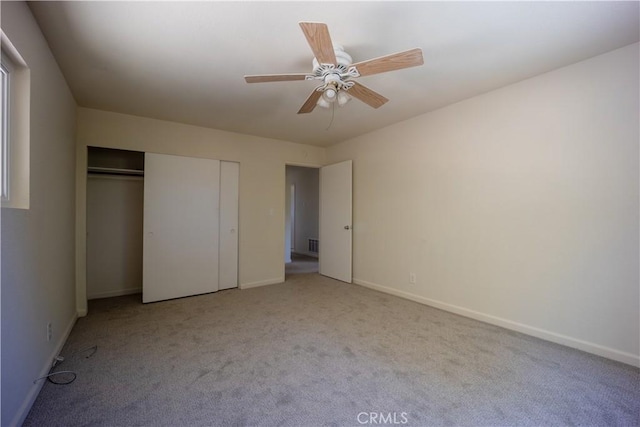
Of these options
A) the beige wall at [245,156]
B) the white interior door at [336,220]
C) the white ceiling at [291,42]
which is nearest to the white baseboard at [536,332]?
the white interior door at [336,220]

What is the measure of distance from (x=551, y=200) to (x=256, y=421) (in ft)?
9.23

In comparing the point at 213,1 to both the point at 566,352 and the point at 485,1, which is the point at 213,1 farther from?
the point at 566,352

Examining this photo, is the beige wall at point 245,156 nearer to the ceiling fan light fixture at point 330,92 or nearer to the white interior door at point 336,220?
the white interior door at point 336,220

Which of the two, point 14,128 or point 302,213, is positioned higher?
point 14,128

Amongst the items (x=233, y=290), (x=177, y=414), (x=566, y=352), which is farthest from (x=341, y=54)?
(x=233, y=290)

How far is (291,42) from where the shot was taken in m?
2.02

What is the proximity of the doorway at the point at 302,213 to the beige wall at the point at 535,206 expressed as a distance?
140 inches

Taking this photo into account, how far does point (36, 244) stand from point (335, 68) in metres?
2.26

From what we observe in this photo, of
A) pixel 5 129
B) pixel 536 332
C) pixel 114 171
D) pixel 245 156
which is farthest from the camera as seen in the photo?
pixel 245 156

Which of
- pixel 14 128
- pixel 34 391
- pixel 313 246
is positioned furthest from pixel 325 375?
pixel 313 246

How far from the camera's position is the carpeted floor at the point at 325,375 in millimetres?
1569

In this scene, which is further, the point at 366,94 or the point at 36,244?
the point at 366,94

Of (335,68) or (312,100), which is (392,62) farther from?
(312,100)

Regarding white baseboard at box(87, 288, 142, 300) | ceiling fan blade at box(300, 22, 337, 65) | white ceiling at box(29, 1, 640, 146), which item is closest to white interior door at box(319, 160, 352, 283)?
white ceiling at box(29, 1, 640, 146)
